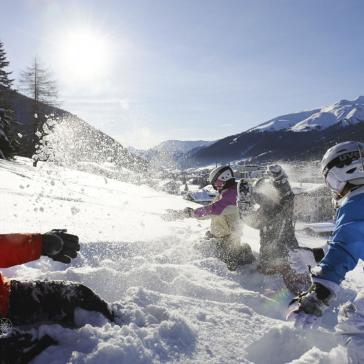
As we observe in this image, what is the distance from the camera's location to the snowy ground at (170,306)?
293 centimetres

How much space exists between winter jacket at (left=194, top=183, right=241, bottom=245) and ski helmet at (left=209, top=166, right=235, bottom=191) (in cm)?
13

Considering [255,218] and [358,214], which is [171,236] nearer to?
[255,218]

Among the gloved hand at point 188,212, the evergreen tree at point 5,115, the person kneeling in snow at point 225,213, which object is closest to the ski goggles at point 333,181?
the person kneeling in snow at point 225,213

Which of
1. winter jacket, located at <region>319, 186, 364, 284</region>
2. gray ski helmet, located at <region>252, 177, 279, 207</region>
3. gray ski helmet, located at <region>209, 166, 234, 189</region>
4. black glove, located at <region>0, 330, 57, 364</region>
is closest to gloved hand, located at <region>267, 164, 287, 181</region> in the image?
gray ski helmet, located at <region>252, 177, 279, 207</region>

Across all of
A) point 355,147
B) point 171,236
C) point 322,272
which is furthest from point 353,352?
point 171,236

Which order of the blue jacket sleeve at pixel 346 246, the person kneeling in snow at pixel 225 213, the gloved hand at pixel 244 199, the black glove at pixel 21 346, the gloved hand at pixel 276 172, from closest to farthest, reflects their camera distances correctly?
the black glove at pixel 21 346, the blue jacket sleeve at pixel 346 246, the gloved hand at pixel 276 172, the gloved hand at pixel 244 199, the person kneeling in snow at pixel 225 213

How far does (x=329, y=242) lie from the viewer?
2881mm

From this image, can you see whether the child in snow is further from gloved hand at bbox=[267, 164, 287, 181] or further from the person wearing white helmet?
the person wearing white helmet

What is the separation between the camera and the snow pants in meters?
3.07

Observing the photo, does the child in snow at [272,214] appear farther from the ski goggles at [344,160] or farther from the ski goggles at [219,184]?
the ski goggles at [344,160]

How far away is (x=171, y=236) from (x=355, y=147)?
5.05 metres

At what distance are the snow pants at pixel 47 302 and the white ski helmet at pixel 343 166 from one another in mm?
2132

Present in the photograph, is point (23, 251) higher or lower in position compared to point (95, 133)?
lower

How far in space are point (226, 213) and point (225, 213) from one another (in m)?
0.02
